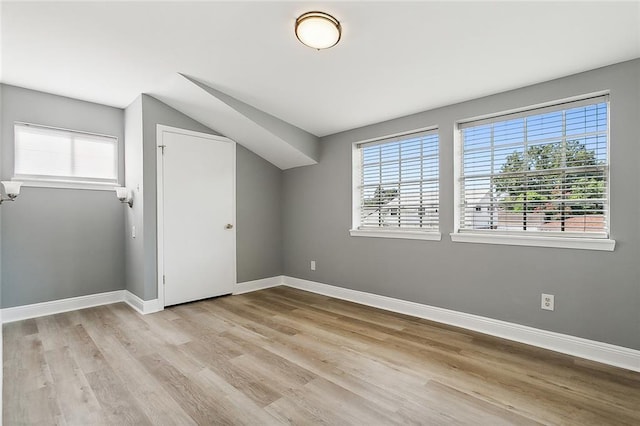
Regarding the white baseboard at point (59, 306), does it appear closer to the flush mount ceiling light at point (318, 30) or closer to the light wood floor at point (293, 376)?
the light wood floor at point (293, 376)

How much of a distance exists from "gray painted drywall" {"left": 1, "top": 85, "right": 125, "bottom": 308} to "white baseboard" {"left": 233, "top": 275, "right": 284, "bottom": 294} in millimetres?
1518

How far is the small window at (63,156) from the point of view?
3.47 metres

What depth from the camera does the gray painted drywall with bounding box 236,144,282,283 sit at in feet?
15.1

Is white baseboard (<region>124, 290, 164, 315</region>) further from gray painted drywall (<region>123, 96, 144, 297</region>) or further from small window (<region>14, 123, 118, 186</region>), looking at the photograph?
small window (<region>14, 123, 118, 186</region>)

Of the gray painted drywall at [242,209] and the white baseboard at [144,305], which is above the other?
the gray painted drywall at [242,209]

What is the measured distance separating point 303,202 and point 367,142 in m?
1.34

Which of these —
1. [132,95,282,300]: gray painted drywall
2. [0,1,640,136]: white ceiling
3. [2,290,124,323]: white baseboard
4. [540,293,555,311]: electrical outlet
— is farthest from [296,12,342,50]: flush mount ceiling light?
[2,290,124,323]: white baseboard

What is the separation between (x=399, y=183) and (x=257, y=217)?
223 centimetres

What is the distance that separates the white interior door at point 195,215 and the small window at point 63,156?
0.87 m

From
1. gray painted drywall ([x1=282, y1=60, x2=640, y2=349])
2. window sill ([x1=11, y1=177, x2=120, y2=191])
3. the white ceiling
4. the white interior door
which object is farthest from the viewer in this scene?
the white interior door

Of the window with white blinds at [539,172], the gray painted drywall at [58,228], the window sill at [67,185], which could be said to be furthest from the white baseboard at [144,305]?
the window with white blinds at [539,172]

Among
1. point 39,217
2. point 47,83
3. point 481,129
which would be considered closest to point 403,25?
point 481,129

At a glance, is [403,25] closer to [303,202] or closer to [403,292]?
[403,292]

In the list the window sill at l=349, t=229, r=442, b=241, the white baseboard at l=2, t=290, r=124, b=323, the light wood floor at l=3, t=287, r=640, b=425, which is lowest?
the light wood floor at l=3, t=287, r=640, b=425
